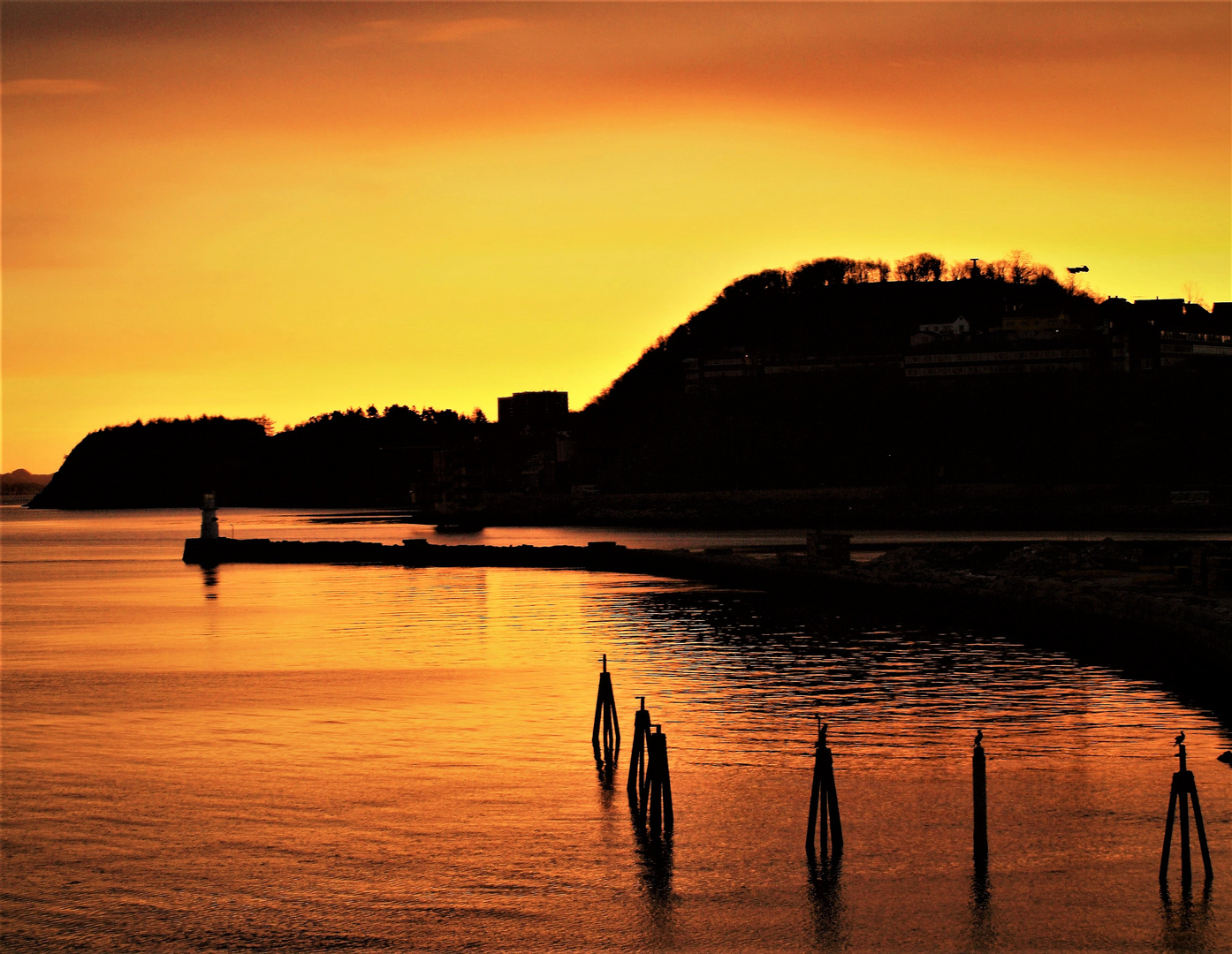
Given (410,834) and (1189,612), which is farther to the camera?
(1189,612)

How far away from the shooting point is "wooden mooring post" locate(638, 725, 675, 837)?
14898 millimetres

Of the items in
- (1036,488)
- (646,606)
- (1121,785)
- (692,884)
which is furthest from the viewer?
(1036,488)

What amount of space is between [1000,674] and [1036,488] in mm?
143898

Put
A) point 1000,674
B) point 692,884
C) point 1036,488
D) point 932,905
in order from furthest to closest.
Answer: point 1036,488 < point 1000,674 < point 692,884 < point 932,905

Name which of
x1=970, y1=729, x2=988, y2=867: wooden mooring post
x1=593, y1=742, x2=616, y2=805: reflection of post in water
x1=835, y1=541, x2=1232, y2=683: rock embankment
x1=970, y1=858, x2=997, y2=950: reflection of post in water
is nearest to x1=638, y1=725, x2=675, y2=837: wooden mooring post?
x1=593, y1=742, x2=616, y2=805: reflection of post in water

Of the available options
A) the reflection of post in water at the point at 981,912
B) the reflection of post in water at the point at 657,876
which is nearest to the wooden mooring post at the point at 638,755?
the reflection of post in water at the point at 657,876

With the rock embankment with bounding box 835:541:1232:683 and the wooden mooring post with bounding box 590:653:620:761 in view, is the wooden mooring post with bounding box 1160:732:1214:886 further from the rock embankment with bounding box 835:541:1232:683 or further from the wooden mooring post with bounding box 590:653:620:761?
the rock embankment with bounding box 835:541:1232:683

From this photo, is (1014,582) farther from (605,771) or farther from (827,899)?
(827,899)

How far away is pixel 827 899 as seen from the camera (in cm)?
1252

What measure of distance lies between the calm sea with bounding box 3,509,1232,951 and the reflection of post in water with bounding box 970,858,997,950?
0.05 meters

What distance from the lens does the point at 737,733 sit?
21625mm

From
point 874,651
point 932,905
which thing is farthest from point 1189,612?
point 932,905

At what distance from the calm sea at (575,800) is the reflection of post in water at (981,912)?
0.05 metres

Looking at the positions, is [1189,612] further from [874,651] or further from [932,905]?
[932,905]
